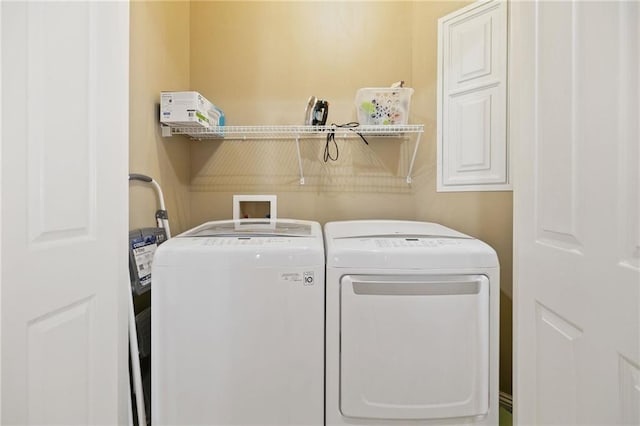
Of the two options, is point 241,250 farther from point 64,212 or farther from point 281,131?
point 281,131

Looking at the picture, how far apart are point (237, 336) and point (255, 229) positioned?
18.6 inches

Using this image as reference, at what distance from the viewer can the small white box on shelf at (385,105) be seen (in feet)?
5.65

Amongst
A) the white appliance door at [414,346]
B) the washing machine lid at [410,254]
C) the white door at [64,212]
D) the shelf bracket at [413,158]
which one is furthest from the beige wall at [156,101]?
the shelf bracket at [413,158]

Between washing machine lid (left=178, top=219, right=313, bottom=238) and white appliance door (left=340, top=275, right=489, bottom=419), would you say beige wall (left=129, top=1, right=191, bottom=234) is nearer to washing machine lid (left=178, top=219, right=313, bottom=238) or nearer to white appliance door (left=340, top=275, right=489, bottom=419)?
washing machine lid (left=178, top=219, right=313, bottom=238)

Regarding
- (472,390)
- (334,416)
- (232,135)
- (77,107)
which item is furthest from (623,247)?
(232,135)

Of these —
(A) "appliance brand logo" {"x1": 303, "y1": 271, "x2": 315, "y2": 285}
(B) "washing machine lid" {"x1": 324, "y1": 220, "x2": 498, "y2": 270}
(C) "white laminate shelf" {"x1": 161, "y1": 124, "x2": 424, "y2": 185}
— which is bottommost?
(A) "appliance brand logo" {"x1": 303, "y1": 271, "x2": 315, "y2": 285}

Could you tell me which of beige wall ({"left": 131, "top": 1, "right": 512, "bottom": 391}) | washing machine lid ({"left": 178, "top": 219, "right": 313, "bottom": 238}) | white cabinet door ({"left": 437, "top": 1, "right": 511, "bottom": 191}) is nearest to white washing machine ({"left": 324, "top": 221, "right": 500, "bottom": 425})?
washing machine lid ({"left": 178, "top": 219, "right": 313, "bottom": 238})

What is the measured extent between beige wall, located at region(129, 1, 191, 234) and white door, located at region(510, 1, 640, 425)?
57.6 inches

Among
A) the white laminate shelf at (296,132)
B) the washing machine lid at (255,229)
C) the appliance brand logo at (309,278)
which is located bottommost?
the appliance brand logo at (309,278)

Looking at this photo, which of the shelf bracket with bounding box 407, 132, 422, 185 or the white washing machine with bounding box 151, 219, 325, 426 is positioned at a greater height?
the shelf bracket with bounding box 407, 132, 422, 185

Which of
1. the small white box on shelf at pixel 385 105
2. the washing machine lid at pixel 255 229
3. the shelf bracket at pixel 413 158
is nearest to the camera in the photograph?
the washing machine lid at pixel 255 229

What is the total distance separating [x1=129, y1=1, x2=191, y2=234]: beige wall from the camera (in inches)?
56.3

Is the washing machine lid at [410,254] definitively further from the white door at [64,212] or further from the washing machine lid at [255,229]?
the white door at [64,212]

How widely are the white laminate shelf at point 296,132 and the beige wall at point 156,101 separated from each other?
0.13m
